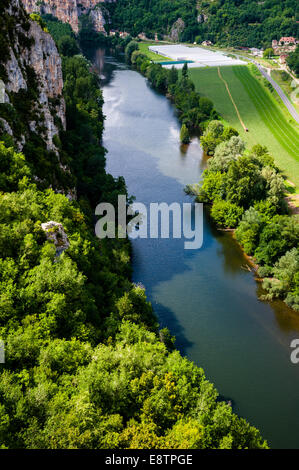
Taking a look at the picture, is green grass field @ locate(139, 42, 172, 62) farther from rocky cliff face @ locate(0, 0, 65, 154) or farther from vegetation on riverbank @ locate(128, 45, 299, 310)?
rocky cliff face @ locate(0, 0, 65, 154)

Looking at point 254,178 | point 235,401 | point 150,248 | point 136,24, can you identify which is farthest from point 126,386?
point 136,24

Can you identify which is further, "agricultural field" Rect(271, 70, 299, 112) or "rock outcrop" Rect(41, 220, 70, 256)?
"agricultural field" Rect(271, 70, 299, 112)

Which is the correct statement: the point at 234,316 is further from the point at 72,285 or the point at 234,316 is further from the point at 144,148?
the point at 144,148

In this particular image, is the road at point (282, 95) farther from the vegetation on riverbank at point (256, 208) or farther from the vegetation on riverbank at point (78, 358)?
the vegetation on riverbank at point (78, 358)

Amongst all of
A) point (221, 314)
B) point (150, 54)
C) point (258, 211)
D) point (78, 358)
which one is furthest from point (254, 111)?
point (78, 358)

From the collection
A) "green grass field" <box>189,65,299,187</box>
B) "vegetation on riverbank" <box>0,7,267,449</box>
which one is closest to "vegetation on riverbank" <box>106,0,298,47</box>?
"green grass field" <box>189,65,299,187</box>
